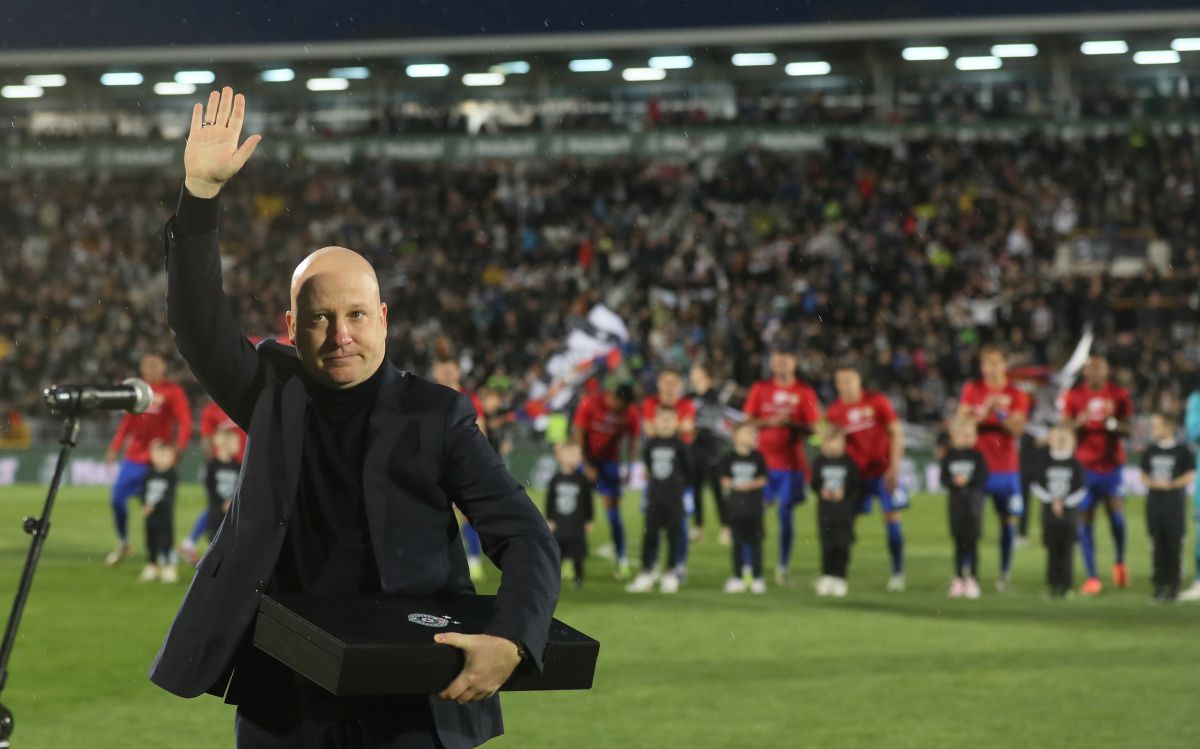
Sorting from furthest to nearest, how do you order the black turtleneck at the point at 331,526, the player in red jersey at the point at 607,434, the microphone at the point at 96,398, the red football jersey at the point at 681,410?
the player in red jersey at the point at 607,434 → the red football jersey at the point at 681,410 → the microphone at the point at 96,398 → the black turtleneck at the point at 331,526

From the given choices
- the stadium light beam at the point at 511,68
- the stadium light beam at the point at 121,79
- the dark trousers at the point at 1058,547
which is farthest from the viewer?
the stadium light beam at the point at 121,79

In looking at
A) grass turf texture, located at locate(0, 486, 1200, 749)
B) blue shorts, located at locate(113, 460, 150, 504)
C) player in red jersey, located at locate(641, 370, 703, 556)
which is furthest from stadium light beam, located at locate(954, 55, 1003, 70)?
blue shorts, located at locate(113, 460, 150, 504)

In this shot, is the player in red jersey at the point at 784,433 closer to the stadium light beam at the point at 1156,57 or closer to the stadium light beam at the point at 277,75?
the stadium light beam at the point at 1156,57

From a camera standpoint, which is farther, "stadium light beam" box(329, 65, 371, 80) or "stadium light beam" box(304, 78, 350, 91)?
"stadium light beam" box(304, 78, 350, 91)

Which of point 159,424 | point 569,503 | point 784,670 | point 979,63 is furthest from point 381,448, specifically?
point 979,63

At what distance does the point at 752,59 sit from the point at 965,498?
891 inches

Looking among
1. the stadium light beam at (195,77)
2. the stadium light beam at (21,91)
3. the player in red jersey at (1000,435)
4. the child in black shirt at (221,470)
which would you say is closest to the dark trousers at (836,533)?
the player in red jersey at (1000,435)

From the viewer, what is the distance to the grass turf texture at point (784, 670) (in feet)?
23.2

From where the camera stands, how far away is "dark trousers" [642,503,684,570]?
12.4m

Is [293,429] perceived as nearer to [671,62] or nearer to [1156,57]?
[671,62]

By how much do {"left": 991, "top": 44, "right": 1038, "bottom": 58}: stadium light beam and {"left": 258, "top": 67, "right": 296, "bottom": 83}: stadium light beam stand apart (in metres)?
15.9

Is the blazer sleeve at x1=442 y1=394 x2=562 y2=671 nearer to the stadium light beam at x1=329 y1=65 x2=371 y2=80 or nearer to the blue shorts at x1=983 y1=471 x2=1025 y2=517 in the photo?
the blue shorts at x1=983 y1=471 x2=1025 y2=517

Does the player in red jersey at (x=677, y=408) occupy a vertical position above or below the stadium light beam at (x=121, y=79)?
below

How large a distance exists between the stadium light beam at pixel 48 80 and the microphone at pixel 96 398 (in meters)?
33.8
